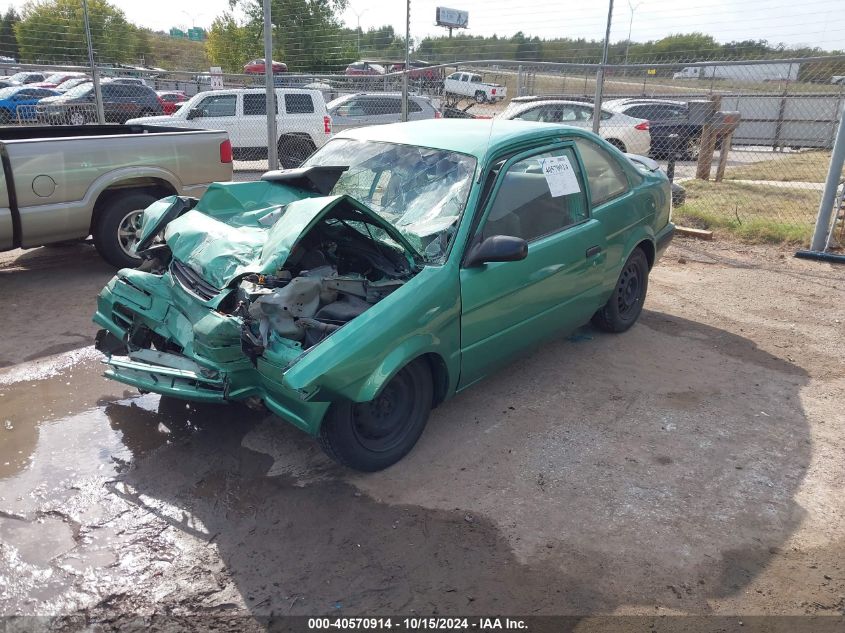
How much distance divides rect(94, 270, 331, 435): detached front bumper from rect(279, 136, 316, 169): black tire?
988cm

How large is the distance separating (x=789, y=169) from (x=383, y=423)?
1531 centimetres

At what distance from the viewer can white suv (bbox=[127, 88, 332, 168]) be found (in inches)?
498

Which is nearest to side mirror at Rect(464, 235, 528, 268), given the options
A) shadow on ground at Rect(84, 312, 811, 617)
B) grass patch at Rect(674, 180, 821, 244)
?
shadow on ground at Rect(84, 312, 811, 617)

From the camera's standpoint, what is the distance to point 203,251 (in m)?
3.72

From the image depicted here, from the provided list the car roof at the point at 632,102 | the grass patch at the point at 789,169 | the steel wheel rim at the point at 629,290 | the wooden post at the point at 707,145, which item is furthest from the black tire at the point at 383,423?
the car roof at the point at 632,102

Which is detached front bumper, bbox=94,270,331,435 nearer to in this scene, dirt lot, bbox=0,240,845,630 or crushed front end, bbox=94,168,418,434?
crushed front end, bbox=94,168,418,434

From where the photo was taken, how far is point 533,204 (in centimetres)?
412

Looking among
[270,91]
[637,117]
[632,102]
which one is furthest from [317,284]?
[632,102]

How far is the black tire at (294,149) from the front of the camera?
13.3 m

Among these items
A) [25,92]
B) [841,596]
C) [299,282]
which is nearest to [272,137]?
[299,282]

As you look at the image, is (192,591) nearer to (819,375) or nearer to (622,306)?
(622,306)

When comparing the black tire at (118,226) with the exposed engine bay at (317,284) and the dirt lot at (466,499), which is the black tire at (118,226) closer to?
the dirt lot at (466,499)

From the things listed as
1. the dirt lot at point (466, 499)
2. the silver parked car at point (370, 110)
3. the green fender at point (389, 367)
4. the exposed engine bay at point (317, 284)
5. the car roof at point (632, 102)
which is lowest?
the dirt lot at point (466, 499)

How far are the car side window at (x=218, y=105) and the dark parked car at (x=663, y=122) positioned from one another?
8833mm
